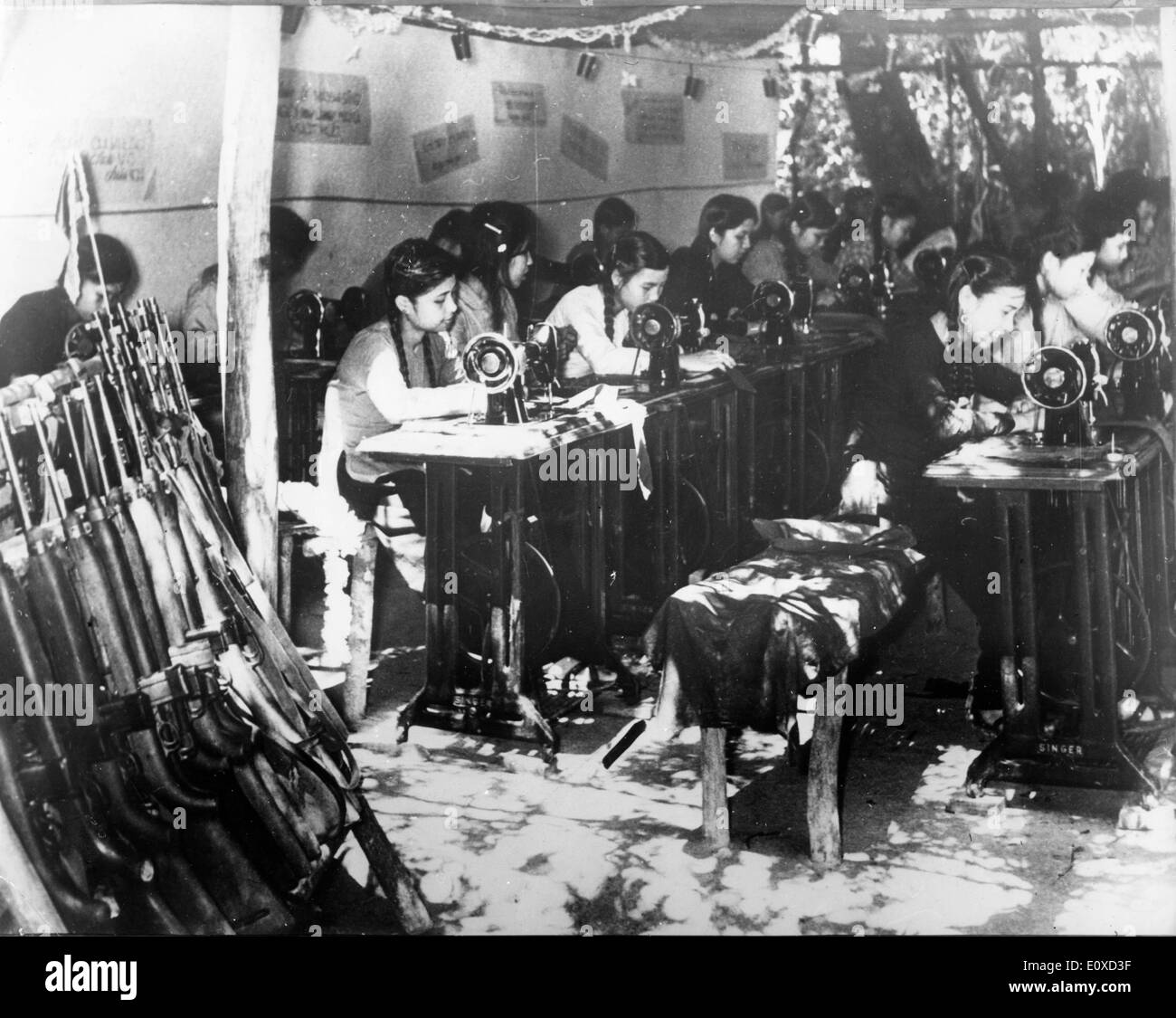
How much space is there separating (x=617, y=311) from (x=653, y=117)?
23.6 inches

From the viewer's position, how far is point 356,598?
3.80m

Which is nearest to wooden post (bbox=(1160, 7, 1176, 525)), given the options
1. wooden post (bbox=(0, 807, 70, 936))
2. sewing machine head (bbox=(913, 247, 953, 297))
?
sewing machine head (bbox=(913, 247, 953, 297))

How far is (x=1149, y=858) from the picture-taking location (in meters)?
3.58

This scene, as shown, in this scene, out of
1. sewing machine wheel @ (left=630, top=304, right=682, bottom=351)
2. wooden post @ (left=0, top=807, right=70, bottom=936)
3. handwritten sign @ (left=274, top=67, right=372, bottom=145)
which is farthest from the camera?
sewing machine wheel @ (left=630, top=304, right=682, bottom=351)

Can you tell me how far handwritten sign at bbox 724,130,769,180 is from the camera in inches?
145

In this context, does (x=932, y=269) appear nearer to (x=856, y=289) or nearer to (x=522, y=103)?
(x=856, y=289)

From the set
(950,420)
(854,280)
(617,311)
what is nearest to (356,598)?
(617,311)

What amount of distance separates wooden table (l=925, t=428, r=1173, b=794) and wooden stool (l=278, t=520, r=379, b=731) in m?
1.78

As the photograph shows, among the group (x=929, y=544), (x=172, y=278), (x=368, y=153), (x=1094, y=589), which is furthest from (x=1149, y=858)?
(x=172, y=278)

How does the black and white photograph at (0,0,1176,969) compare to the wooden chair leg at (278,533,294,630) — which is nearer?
the black and white photograph at (0,0,1176,969)

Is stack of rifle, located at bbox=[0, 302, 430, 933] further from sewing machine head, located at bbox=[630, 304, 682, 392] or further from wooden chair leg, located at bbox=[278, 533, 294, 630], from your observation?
sewing machine head, located at bbox=[630, 304, 682, 392]

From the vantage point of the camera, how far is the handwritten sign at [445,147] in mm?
3662

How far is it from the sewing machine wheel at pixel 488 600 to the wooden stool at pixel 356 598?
0.99 ft

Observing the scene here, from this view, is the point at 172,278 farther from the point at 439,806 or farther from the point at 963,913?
the point at 963,913
